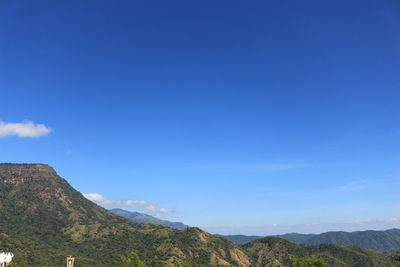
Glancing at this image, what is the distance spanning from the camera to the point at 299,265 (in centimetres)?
11050

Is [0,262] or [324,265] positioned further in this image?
[324,265]

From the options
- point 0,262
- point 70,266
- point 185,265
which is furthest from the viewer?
point 185,265

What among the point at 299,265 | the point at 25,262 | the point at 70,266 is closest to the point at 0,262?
the point at 70,266

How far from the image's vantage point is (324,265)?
11544 centimetres

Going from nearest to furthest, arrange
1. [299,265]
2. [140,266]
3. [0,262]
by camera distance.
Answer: [0,262], [140,266], [299,265]

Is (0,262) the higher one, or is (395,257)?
(0,262)

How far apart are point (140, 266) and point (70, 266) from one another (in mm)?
42484

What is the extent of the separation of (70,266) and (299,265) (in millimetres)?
82374

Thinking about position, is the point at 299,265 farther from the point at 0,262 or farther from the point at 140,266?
the point at 0,262

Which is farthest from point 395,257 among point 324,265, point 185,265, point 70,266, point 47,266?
point 47,266

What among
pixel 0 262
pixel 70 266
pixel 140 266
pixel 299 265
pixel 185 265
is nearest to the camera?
pixel 70 266

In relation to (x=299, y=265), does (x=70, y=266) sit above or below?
above

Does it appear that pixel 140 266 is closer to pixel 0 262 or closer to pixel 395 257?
pixel 0 262

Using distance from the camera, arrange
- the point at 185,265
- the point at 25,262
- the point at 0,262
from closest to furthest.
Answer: the point at 0,262 < the point at 185,265 < the point at 25,262
